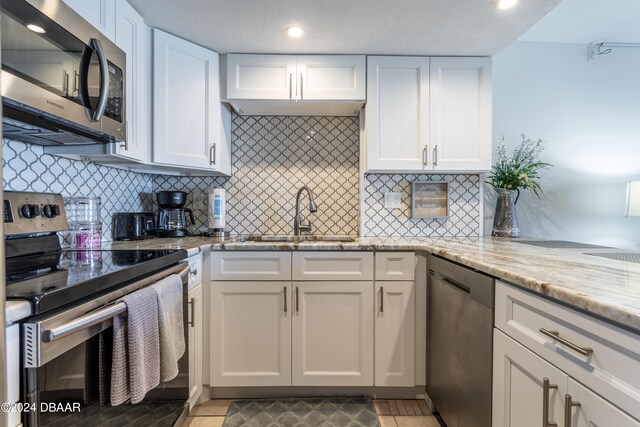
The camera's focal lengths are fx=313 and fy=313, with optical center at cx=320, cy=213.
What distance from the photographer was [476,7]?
63.6 inches

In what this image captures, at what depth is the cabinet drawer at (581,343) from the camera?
0.64 meters

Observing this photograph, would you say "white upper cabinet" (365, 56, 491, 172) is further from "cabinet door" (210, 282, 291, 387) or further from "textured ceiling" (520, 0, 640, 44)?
"cabinet door" (210, 282, 291, 387)

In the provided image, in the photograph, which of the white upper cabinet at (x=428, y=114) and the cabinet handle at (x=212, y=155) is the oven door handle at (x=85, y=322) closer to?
the cabinet handle at (x=212, y=155)

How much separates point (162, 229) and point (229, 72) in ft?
3.72

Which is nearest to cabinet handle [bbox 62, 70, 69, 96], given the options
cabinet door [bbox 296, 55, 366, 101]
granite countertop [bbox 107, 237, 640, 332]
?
granite countertop [bbox 107, 237, 640, 332]

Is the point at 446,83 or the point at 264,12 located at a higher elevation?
the point at 264,12

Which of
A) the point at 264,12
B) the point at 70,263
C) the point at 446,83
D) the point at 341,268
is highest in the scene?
the point at 264,12

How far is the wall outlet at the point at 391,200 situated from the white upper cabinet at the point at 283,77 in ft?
2.52

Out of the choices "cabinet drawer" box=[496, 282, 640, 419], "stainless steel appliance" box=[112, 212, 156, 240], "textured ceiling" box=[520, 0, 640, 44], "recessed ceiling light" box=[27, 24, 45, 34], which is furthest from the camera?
"textured ceiling" box=[520, 0, 640, 44]

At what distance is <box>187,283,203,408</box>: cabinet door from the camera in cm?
164

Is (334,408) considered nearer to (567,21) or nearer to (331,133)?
(331,133)

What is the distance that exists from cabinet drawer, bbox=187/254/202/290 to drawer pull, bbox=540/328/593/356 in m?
1.48

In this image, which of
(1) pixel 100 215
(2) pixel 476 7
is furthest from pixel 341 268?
(2) pixel 476 7

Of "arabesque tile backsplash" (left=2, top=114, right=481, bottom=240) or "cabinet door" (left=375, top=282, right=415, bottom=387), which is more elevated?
"arabesque tile backsplash" (left=2, top=114, right=481, bottom=240)
